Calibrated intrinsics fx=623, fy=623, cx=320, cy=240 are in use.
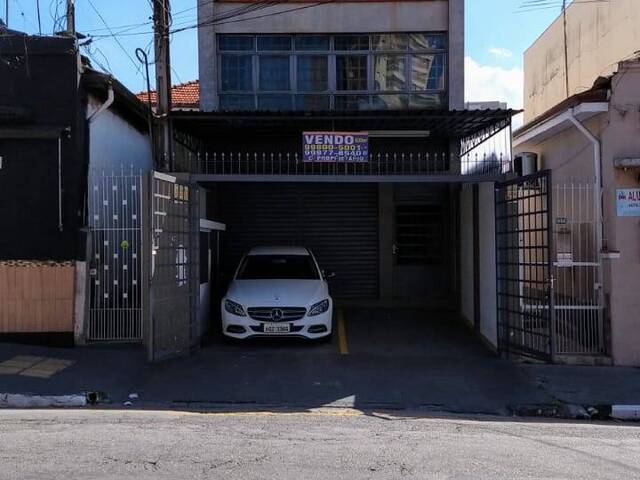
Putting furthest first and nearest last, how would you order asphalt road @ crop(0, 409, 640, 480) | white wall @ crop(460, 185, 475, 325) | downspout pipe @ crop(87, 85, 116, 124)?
white wall @ crop(460, 185, 475, 325) < downspout pipe @ crop(87, 85, 116, 124) < asphalt road @ crop(0, 409, 640, 480)

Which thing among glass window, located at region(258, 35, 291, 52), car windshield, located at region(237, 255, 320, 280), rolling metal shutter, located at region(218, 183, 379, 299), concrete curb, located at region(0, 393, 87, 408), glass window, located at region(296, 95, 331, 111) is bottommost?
concrete curb, located at region(0, 393, 87, 408)

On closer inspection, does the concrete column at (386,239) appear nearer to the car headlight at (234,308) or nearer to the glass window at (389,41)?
the glass window at (389,41)

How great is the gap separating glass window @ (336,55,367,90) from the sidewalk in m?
6.82

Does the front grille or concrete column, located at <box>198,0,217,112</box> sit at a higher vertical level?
concrete column, located at <box>198,0,217,112</box>

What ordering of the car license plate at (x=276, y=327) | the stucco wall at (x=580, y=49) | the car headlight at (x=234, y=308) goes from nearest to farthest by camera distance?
the car license plate at (x=276, y=327)
the car headlight at (x=234, y=308)
the stucco wall at (x=580, y=49)

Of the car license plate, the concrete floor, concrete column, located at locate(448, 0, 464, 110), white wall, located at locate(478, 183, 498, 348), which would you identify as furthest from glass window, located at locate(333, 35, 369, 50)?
the car license plate

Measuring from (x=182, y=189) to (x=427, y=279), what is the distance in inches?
254

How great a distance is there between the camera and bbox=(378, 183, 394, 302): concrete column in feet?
46.1

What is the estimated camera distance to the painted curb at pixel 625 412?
7535 millimetres

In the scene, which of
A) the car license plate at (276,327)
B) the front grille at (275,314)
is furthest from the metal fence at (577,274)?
the car license plate at (276,327)

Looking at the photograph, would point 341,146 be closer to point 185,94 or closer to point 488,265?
point 488,265

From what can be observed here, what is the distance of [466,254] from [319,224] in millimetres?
3509

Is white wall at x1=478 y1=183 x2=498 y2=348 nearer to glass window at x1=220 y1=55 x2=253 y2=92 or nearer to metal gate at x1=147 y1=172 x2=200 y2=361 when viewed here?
metal gate at x1=147 y1=172 x2=200 y2=361

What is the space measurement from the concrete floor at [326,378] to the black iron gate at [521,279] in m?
0.41
